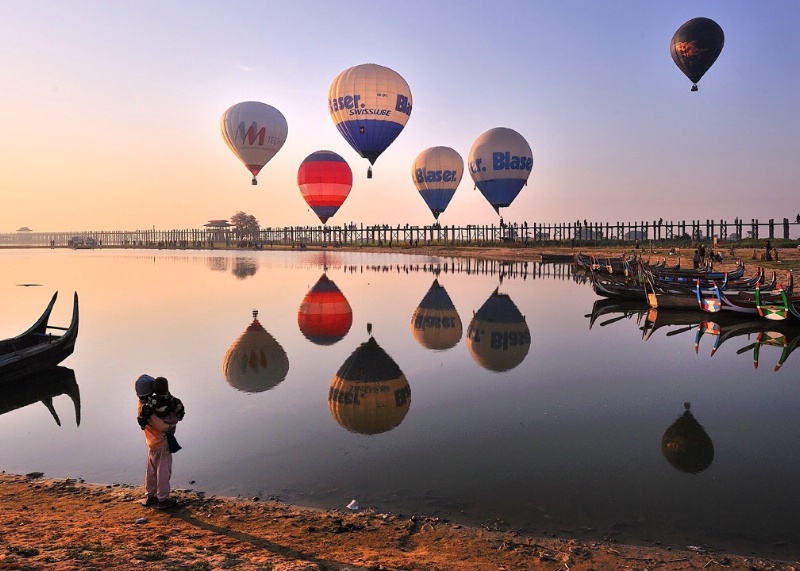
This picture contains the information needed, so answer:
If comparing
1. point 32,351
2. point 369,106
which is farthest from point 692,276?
point 32,351

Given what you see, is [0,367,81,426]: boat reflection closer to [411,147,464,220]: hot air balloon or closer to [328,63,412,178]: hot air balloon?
[328,63,412,178]: hot air balloon

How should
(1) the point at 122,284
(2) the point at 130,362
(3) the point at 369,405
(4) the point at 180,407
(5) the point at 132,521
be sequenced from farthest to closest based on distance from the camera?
1. (1) the point at 122,284
2. (2) the point at 130,362
3. (3) the point at 369,405
4. (4) the point at 180,407
5. (5) the point at 132,521

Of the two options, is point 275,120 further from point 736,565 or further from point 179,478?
point 736,565

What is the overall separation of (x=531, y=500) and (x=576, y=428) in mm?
3132

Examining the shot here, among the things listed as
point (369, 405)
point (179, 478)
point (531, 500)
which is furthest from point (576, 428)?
point (179, 478)

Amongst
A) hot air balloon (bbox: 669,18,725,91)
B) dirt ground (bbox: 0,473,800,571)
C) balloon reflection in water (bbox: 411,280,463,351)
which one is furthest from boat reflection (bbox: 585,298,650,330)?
hot air balloon (bbox: 669,18,725,91)

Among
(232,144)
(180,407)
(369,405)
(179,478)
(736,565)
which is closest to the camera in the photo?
(736,565)

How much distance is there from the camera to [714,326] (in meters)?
20.2

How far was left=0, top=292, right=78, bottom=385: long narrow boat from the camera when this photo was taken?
41.7 ft

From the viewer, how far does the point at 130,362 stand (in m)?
15.4

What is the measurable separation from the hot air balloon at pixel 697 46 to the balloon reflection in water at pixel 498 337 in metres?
27.2

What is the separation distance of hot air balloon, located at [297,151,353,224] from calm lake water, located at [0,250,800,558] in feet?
142

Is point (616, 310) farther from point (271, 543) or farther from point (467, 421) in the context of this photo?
point (271, 543)

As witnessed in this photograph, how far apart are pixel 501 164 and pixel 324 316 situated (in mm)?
40841
